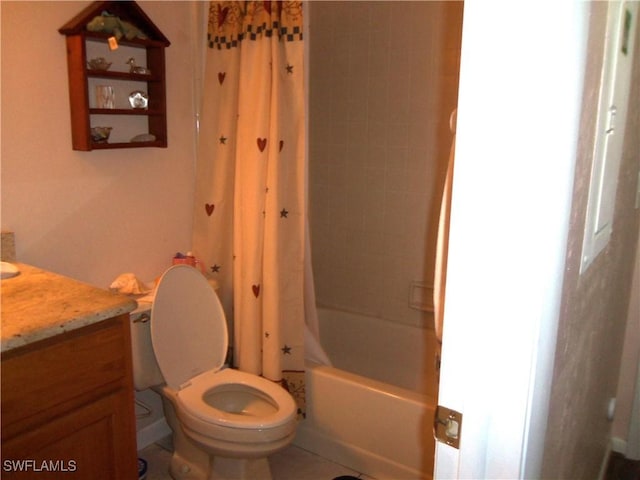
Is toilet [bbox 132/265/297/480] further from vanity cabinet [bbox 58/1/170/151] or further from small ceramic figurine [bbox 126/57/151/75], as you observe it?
small ceramic figurine [bbox 126/57/151/75]

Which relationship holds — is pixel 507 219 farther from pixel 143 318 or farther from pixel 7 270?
pixel 143 318

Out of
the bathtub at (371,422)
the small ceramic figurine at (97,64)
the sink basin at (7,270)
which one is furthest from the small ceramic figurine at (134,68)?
the bathtub at (371,422)

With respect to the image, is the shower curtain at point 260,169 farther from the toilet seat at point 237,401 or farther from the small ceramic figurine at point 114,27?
Result: the small ceramic figurine at point 114,27

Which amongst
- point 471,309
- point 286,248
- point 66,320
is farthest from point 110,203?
point 471,309

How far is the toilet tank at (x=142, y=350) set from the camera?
1.90 m

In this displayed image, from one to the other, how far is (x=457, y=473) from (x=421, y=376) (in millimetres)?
2047

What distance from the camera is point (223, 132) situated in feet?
7.36

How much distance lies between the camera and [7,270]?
1526 millimetres

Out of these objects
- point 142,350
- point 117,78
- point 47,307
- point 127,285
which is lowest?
point 142,350

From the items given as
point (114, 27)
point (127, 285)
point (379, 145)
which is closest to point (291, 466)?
point (127, 285)

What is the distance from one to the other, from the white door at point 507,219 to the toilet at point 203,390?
1.17 m

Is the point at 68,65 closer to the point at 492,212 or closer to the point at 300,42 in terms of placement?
the point at 300,42

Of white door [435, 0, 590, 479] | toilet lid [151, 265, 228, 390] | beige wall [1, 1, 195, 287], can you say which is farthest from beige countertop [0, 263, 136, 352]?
white door [435, 0, 590, 479]

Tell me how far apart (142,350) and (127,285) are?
0.25 metres
